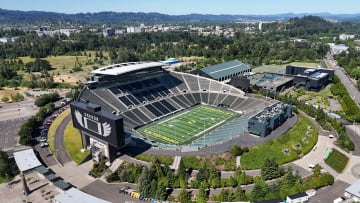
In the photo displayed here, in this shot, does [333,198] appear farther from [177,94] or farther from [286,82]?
[286,82]

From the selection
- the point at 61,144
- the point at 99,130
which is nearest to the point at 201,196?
the point at 99,130

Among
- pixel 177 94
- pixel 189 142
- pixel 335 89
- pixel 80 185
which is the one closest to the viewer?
pixel 80 185

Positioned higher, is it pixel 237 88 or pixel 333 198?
pixel 237 88

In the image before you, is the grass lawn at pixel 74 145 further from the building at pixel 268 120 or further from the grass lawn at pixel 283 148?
the building at pixel 268 120

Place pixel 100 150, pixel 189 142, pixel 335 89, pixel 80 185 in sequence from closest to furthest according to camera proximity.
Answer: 1. pixel 80 185
2. pixel 100 150
3. pixel 189 142
4. pixel 335 89

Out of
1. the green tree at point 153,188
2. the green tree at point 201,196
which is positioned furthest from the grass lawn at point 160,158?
the green tree at point 201,196

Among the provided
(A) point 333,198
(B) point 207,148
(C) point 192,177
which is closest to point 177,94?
(B) point 207,148

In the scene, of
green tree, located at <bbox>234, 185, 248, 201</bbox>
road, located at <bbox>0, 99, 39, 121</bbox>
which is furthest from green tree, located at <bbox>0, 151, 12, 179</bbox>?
green tree, located at <bbox>234, 185, 248, 201</bbox>
